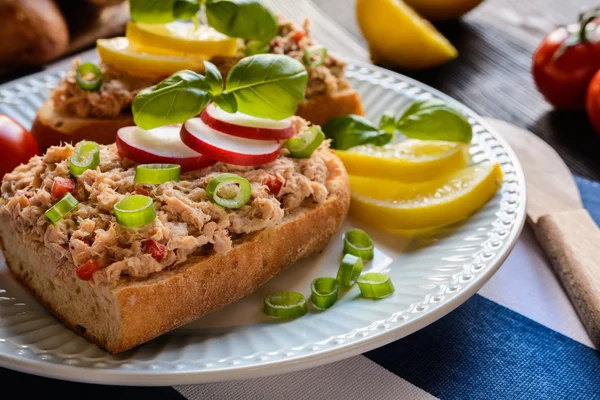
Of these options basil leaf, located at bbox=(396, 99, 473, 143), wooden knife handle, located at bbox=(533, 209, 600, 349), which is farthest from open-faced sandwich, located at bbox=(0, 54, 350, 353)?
wooden knife handle, located at bbox=(533, 209, 600, 349)

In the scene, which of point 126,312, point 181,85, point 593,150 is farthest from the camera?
point 593,150

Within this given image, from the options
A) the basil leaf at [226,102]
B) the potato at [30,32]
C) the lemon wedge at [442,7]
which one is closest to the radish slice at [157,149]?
the basil leaf at [226,102]

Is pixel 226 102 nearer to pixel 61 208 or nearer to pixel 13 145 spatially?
pixel 61 208

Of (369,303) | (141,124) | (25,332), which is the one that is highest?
(141,124)

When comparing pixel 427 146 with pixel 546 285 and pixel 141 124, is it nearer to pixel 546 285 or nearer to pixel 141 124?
pixel 546 285

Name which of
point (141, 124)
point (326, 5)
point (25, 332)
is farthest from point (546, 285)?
point (326, 5)

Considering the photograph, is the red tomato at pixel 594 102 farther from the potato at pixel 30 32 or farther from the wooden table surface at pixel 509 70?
the potato at pixel 30 32

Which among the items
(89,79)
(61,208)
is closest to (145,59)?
(89,79)
